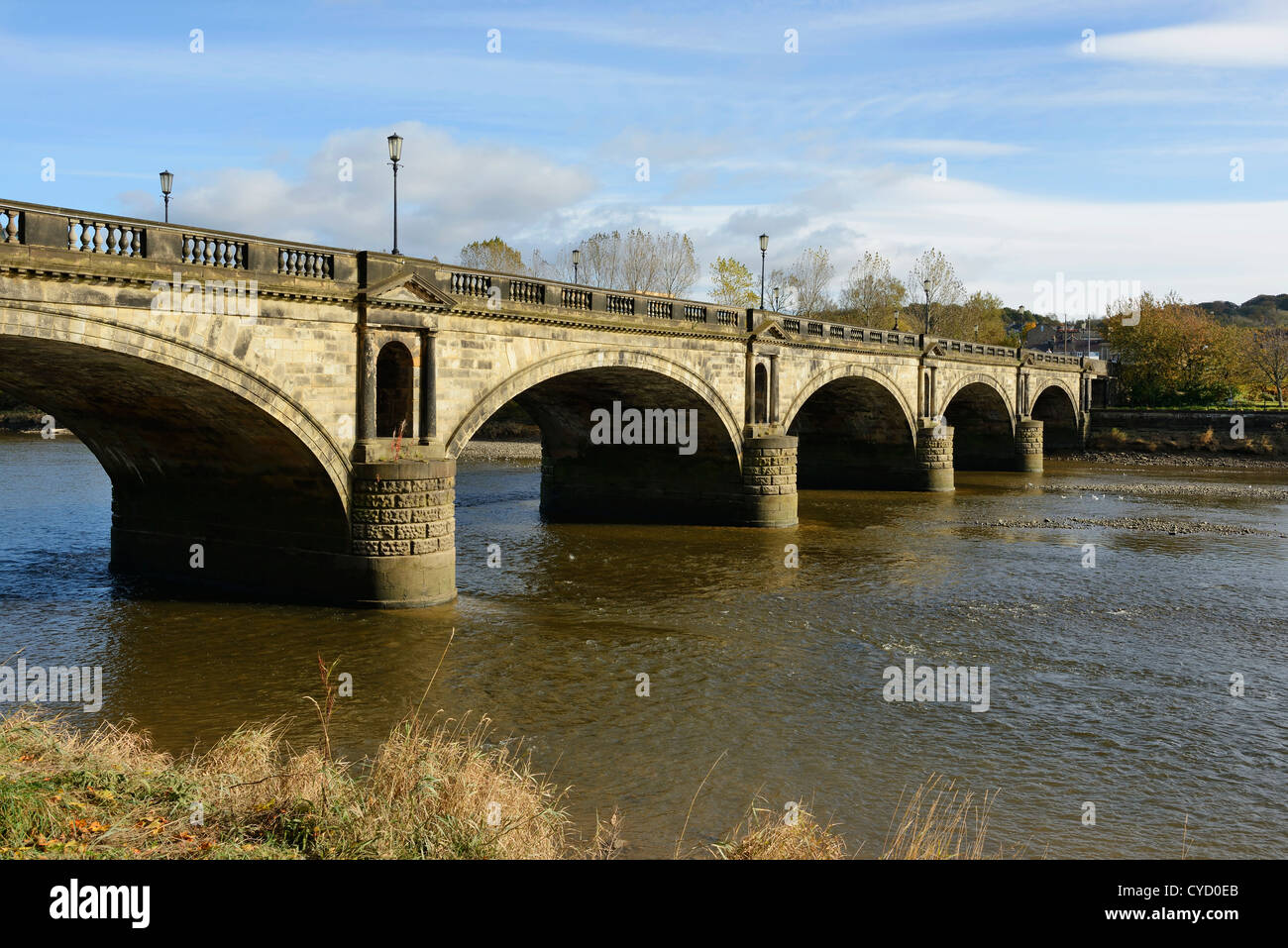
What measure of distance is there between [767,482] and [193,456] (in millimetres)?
17473

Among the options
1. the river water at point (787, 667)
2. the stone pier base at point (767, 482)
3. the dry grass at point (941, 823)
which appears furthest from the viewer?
the stone pier base at point (767, 482)

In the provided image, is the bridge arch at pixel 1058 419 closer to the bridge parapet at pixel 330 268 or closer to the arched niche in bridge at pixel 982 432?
the arched niche in bridge at pixel 982 432

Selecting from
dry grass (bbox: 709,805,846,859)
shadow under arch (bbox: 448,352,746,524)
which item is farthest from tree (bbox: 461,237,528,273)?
dry grass (bbox: 709,805,846,859)

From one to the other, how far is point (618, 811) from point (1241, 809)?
22.7 feet

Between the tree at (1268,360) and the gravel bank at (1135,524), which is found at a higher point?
the tree at (1268,360)

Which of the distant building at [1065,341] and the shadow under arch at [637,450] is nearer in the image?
the shadow under arch at [637,450]

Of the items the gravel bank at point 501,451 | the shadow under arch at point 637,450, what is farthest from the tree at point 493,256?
the shadow under arch at point 637,450

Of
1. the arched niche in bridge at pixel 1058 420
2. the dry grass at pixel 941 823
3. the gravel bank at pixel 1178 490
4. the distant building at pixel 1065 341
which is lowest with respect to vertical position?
the dry grass at pixel 941 823

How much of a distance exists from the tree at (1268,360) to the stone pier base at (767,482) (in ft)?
194

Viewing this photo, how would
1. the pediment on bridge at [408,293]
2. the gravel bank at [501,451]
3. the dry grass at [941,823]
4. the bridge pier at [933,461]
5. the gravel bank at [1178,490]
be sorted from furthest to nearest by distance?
1. the gravel bank at [501,451]
2. the bridge pier at [933,461]
3. the gravel bank at [1178,490]
4. the pediment on bridge at [408,293]
5. the dry grass at [941,823]

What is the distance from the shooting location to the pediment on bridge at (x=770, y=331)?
33438 mm

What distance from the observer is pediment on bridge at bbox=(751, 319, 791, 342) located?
33.4 metres

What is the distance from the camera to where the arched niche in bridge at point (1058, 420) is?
67375 mm
